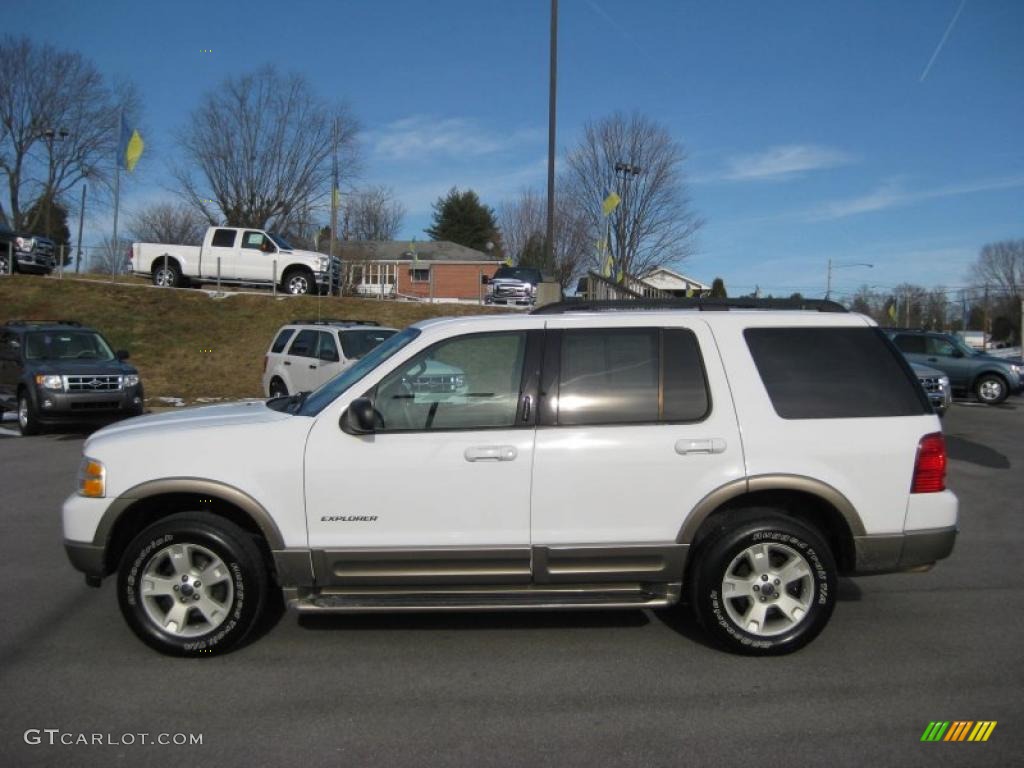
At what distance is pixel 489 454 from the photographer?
448cm

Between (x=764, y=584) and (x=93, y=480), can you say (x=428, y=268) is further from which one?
(x=764, y=584)

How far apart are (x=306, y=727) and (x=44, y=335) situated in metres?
13.2

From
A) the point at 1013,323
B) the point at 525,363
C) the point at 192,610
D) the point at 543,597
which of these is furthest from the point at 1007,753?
the point at 1013,323

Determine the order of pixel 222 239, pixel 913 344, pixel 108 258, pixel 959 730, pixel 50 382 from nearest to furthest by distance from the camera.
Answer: pixel 959 730, pixel 50 382, pixel 913 344, pixel 222 239, pixel 108 258

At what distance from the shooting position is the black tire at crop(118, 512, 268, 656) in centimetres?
450

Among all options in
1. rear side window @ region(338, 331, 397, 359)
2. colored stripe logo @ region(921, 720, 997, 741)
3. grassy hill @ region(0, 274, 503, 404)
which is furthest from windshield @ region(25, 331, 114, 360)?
colored stripe logo @ region(921, 720, 997, 741)

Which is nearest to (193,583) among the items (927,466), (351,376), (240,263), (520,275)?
(351,376)

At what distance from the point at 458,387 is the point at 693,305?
4.95 ft

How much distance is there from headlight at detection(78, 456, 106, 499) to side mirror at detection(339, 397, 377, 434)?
133cm

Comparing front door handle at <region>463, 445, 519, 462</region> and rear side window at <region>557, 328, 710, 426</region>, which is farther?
rear side window at <region>557, 328, 710, 426</region>

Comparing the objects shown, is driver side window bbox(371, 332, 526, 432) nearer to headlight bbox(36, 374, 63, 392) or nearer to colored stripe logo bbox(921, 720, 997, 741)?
colored stripe logo bbox(921, 720, 997, 741)

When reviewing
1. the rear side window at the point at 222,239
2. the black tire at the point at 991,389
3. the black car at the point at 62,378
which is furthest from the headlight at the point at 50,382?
the black tire at the point at 991,389

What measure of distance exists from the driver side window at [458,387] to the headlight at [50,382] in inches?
423

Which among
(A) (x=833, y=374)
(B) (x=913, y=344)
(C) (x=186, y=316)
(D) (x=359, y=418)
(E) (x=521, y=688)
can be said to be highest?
(C) (x=186, y=316)
